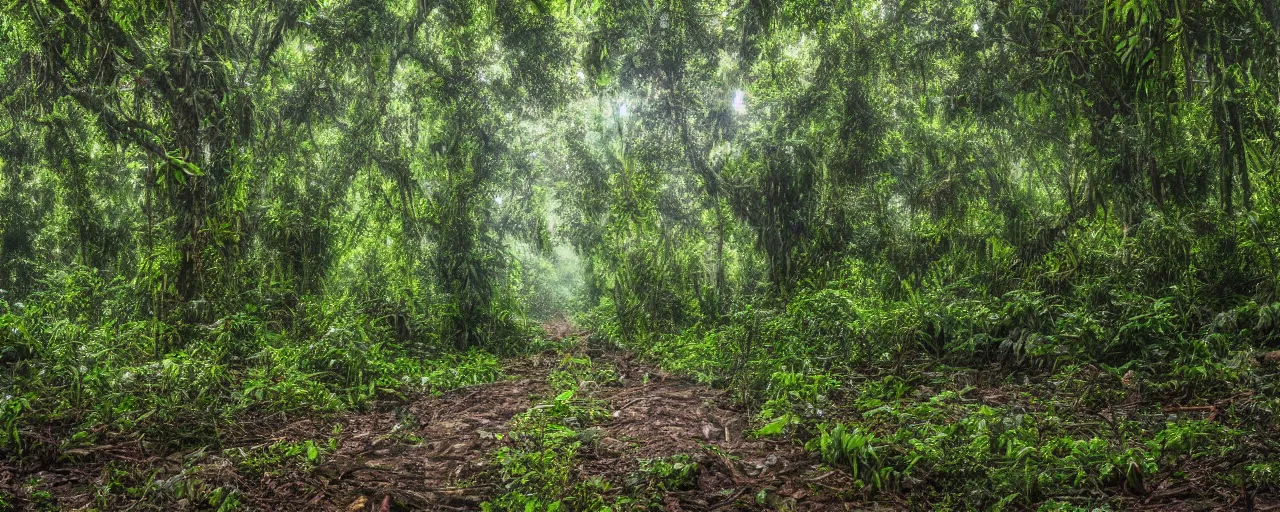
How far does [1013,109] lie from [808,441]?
6712 mm

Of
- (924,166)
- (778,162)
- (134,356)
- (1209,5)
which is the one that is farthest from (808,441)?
(924,166)

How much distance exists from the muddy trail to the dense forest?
3 cm

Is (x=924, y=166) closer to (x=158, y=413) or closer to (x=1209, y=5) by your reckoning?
(x=1209, y=5)

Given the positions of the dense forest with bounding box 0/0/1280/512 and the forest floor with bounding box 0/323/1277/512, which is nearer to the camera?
the forest floor with bounding box 0/323/1277/512

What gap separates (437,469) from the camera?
155 inches

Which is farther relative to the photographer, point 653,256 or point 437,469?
point 653,256

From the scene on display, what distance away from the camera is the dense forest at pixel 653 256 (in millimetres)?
3539

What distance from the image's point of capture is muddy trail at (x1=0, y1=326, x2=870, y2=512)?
3.23 metres

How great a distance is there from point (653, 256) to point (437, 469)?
657 cm

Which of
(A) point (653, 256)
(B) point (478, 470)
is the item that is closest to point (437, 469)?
(B) point (478, 470)

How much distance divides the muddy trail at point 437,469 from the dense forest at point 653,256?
0.10 feet

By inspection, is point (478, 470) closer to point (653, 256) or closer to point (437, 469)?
point (437, 469)

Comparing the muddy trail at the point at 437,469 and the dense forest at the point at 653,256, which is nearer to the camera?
the muddy trail at the point at 437,469

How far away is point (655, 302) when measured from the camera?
1005 centimetres
